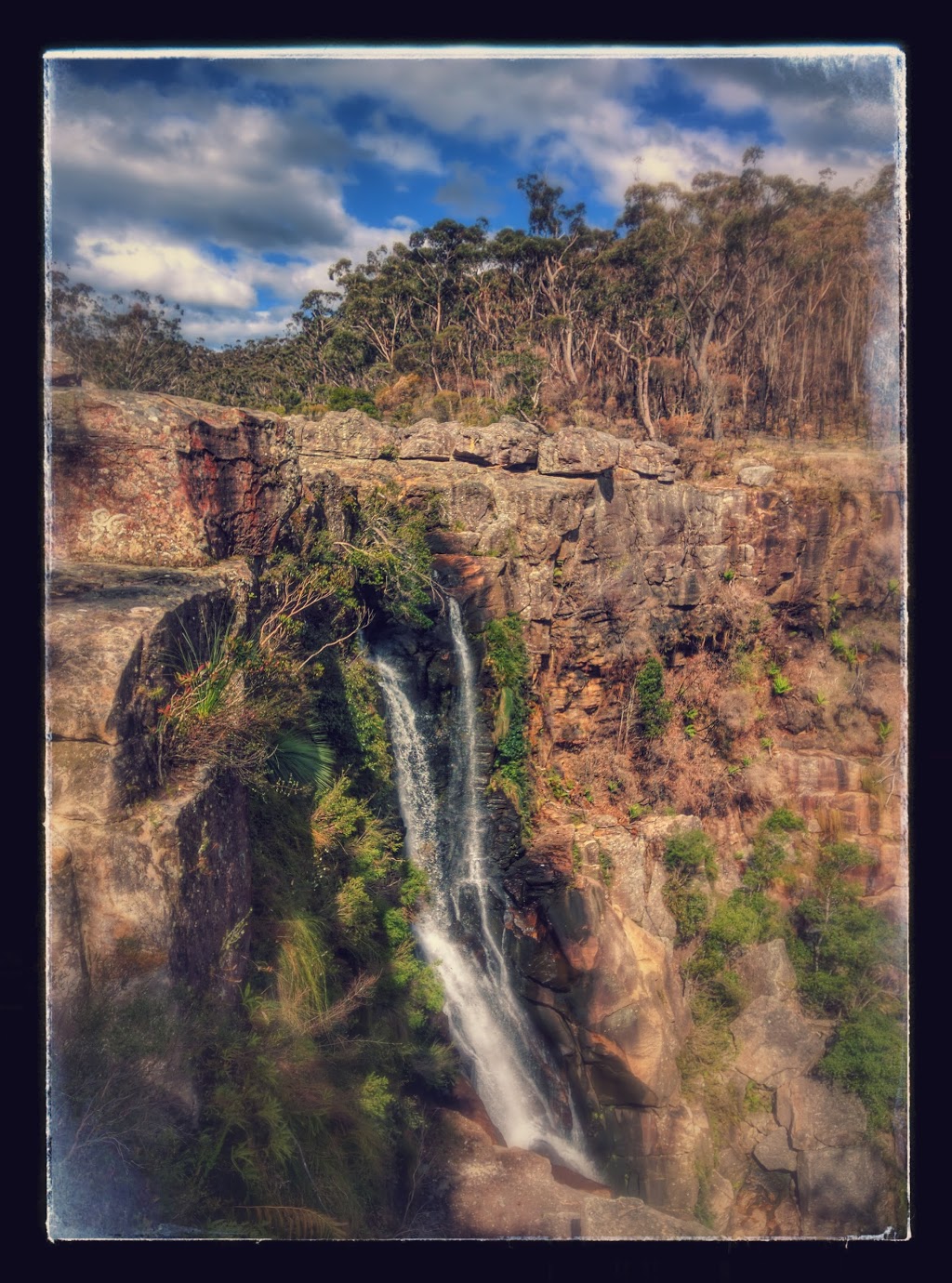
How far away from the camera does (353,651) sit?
9.29 meters

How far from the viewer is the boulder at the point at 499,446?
13211 millimetres

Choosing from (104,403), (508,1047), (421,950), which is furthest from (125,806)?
(508,1047)

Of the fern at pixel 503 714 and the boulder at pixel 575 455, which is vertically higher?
the boulder at pixel 575 455

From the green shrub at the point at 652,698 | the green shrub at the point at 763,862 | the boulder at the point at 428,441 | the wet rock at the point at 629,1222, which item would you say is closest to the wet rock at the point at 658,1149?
the wet rock at the point at 629,1222

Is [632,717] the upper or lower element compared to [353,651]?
lower

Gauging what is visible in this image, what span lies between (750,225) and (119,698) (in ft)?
38.8

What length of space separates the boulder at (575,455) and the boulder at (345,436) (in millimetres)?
2998

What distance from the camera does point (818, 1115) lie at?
9.44 m

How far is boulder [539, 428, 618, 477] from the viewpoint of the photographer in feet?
43.9

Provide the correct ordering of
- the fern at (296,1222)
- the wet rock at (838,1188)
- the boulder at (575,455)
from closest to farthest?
the fern at (296,1222), the wet rock at (838,1188), the boulder at (575,455)

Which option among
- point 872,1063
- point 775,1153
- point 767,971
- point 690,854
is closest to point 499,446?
point 690,854

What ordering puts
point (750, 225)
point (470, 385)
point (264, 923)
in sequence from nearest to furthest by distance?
point (264, 923), point (750, 225), point (470, 385)

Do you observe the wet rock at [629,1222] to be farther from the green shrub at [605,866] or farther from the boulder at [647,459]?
the boulder at [647,459]

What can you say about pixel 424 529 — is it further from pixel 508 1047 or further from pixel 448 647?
pixel 508 1047
